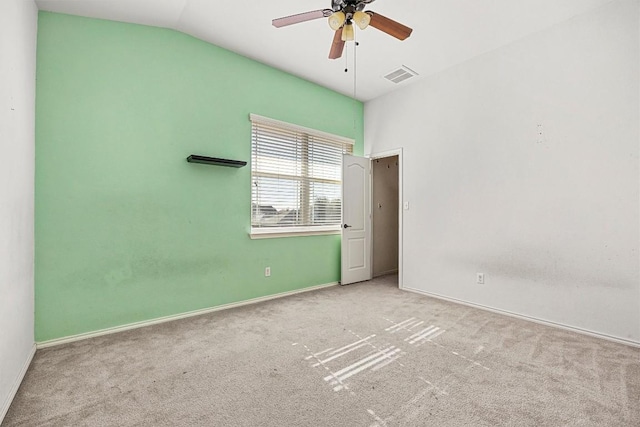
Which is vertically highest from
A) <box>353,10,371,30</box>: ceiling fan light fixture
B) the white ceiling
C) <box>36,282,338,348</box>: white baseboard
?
the white ceiling

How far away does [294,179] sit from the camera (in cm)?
407

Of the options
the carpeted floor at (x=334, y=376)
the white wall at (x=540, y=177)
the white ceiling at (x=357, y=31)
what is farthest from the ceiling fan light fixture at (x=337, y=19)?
the carpeted floor at (x=334, y=376)

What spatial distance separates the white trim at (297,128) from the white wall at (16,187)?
6.57ft

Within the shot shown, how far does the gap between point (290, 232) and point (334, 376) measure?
2216 millimetres

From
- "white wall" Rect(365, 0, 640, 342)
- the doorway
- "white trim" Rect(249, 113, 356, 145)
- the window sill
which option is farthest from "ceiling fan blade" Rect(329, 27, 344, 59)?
the doorway

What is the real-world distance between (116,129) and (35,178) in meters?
0.76

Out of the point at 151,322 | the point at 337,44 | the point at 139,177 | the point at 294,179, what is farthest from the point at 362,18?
the point at 151,322

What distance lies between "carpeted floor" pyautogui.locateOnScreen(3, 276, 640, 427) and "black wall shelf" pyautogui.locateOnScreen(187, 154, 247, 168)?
1.72 meters

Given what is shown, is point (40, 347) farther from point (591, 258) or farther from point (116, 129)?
point (591, 258)

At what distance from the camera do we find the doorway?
5191 mm

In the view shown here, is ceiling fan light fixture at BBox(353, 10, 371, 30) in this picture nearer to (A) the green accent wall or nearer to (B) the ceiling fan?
(B) the ceiling fan

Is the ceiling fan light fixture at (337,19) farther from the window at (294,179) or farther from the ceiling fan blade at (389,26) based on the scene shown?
the window at (294,179)

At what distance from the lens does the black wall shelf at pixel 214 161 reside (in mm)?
2979

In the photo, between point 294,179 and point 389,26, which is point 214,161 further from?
point 389,26
